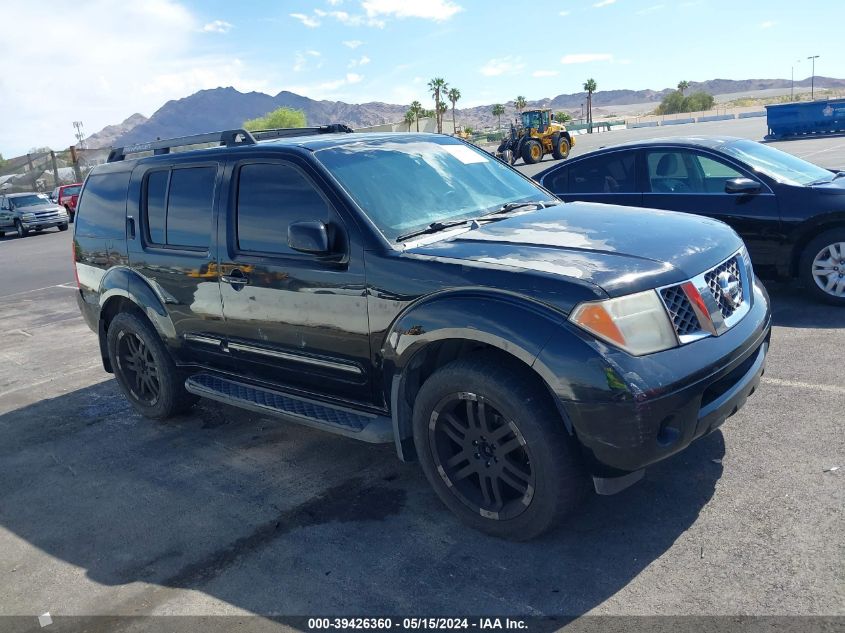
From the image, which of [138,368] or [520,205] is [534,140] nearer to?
[138,368]

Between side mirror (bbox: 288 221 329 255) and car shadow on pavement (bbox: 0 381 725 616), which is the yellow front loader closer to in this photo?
car shadow on pavement (bbox: 0 381 725 616)

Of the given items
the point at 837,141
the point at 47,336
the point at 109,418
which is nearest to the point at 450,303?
the point at 109,418

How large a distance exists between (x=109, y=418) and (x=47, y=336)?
4.12m

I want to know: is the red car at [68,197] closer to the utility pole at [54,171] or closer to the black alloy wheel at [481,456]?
the utility pole at [54,171]

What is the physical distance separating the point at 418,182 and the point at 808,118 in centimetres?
3230

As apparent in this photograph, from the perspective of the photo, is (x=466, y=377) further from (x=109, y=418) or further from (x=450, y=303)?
(x=109, y=418)

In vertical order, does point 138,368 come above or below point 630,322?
below

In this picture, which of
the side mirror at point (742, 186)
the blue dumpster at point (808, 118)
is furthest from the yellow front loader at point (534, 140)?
the side mirror at point (742, 186)

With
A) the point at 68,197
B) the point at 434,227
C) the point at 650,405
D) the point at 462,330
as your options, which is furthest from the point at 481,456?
the point at 68,197

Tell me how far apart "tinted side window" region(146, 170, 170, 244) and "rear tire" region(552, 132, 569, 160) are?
32067 millimetres

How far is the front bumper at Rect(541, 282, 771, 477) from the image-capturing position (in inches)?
117

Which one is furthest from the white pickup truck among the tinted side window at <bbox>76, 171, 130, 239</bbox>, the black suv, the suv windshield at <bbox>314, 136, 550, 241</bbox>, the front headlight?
the front headlight

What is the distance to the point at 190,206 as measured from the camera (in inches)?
191

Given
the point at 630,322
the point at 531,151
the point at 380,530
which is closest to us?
the point at 630,322
